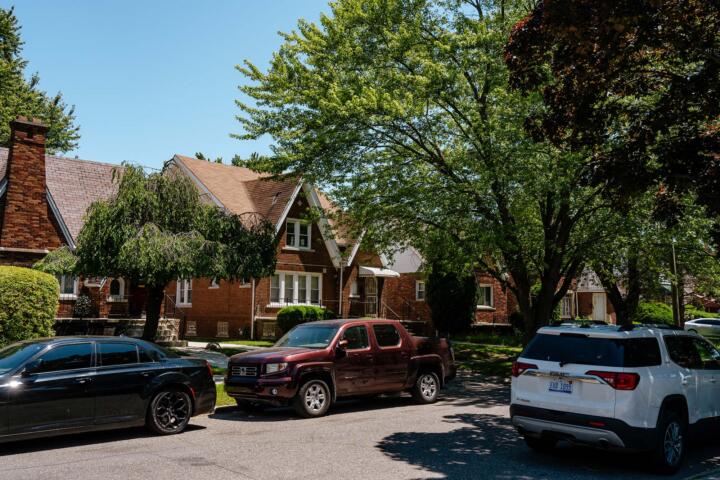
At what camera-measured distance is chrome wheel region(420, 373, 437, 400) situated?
538 inches

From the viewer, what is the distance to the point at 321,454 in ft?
28.2

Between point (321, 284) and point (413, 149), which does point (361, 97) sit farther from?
point (321, 284)

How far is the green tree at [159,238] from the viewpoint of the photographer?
57.2 ft

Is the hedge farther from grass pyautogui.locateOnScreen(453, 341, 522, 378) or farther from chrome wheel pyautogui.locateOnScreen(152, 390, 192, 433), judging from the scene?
chrome wheel pyautogui.locateOnScreen(152, 390, 192, 433)

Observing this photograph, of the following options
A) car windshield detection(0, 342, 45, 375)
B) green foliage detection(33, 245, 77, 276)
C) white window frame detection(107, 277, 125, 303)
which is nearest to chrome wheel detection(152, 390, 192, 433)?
car windshield detection(0, 342, 45, 375)

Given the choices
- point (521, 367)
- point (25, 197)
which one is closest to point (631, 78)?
point (521, 367)

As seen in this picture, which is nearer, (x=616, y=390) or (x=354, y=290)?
(x=616, y=390)

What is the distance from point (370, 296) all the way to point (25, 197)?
1814cm

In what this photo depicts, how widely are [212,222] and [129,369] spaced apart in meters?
10.3

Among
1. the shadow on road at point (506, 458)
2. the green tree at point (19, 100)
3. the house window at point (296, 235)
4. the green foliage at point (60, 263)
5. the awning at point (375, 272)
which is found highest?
the green tree at point (19, 100)

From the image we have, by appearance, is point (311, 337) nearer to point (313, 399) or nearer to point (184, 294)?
point (313, 399)

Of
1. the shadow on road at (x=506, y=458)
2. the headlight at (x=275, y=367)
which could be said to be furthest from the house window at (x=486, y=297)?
the shadow on road at (x=506, y=458)

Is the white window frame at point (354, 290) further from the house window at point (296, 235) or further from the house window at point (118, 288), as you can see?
the house window at point (118, 288)

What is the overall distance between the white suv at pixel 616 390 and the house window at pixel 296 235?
81.6 ft
